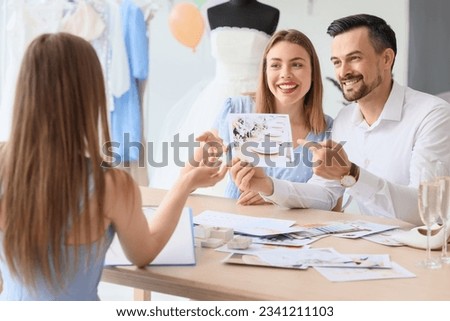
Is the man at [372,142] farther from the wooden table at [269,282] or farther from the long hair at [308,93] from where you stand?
the wooden table at [269,282]

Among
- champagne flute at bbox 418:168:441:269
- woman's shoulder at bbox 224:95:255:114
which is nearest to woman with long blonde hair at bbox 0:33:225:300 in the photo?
champagne flute at bbox 418:168:441:269

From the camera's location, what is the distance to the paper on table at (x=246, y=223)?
69.4 inches

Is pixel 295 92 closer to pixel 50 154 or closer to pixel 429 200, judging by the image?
pixel 429 200

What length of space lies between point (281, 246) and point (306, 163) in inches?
39.4

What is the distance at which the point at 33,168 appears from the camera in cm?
124

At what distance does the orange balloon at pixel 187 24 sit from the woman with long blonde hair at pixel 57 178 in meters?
2.56

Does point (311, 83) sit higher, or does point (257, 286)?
point (311, 83)

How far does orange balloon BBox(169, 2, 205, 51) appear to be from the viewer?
3771 millimetres

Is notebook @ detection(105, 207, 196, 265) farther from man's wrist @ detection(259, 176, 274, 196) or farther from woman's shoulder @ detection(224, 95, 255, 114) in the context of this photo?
woman's shoulder @ detection(224, 95, 255, 114)

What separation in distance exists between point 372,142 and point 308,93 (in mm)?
345

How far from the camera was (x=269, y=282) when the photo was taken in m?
1.34

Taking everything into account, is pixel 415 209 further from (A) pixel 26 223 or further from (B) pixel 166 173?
(B) pixel 166 173

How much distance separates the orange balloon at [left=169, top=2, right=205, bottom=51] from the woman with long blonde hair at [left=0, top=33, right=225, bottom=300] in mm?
2560
